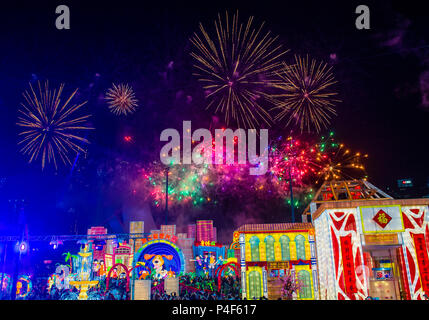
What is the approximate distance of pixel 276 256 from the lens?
2112 cm

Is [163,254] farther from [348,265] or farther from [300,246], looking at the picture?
[348,265]

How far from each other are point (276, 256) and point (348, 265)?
4.34 m

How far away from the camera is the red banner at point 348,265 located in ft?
58.1

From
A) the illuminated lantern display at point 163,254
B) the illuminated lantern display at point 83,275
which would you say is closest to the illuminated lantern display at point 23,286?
the illuminated lantern display at point 83,275

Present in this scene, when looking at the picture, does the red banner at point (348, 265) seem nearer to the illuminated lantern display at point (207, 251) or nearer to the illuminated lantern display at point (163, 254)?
the illuminated lantern display at point (207, 251)

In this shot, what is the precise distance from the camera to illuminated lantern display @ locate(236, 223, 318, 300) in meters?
20.7

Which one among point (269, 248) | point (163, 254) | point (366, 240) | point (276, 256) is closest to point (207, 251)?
point (163, 254)

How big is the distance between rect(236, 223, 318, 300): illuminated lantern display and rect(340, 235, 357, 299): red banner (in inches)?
109

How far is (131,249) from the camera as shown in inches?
1331

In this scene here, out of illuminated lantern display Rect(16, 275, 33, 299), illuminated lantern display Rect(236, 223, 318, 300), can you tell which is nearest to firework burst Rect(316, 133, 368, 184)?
illuminated lantern display Rect(236, 223, 318, 300)

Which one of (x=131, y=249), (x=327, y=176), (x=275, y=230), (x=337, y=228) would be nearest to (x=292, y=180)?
(x=327, y=176)

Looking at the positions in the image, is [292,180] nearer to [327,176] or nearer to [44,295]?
[327,176]

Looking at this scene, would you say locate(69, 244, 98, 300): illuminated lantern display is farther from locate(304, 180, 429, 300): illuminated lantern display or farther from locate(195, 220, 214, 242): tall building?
locate(304, 180, 429, 300): illuminated lantern display
